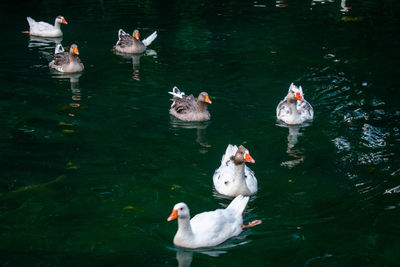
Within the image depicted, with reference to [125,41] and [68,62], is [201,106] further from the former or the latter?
[125,41]

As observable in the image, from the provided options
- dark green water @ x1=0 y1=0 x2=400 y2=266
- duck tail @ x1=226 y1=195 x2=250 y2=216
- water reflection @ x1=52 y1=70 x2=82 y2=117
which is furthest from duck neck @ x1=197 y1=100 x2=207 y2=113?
duck tail @ x1=226 y1=195 x2=250 y2=216

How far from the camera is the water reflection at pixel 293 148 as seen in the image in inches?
373

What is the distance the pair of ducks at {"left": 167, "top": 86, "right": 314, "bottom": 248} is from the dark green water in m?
0.19

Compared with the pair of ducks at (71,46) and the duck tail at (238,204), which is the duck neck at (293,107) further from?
the pair of ducks at (71,46)

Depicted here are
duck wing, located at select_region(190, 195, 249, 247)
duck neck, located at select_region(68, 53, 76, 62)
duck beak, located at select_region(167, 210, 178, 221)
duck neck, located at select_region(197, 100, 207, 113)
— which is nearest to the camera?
duck beak, located at select_region(167, 210, 178, 221)

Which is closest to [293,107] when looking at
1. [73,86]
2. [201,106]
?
[201,106]

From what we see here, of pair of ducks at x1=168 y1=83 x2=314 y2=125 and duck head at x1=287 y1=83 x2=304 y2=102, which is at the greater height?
duck head at x1=287 y1=83 x2=304 y2=102

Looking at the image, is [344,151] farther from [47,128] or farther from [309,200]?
[47,128]

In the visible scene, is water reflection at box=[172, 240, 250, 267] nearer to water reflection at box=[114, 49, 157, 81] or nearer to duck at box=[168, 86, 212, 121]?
duck at box=[168, 86, 212, 121]

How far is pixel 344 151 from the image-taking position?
983cm

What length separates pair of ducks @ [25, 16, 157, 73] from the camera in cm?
1439

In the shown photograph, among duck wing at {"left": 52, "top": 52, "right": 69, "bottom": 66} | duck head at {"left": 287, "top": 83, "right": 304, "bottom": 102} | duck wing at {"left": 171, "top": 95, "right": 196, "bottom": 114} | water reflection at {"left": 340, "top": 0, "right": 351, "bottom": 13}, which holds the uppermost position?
water reflection at {"left": 340, "top": 0, "right": 351, "bottom": 13}

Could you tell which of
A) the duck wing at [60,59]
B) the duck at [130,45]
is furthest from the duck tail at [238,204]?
the duck at [130,45]

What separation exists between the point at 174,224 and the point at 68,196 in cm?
181
